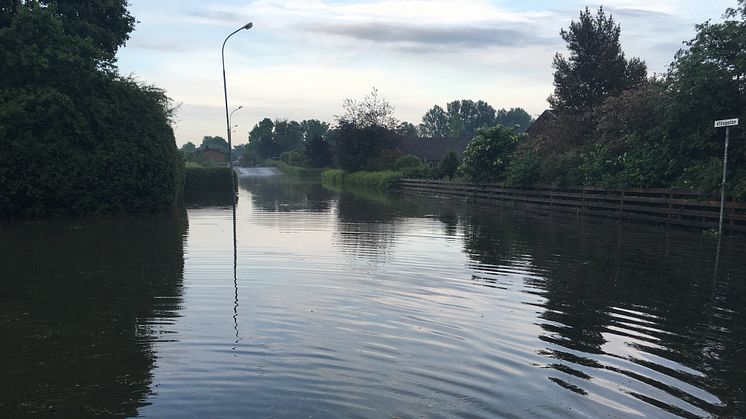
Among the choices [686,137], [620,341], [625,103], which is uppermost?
[625,103]

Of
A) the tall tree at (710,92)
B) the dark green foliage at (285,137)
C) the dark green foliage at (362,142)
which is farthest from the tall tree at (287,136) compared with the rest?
the tall tree at (710,92)

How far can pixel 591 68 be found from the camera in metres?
30.1

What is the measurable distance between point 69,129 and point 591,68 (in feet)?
77.4

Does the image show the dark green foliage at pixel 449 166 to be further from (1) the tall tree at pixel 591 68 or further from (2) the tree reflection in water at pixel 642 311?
(2) the tree reflection in water at pixel 642 311

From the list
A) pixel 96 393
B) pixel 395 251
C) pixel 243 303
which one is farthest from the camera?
pixel 395 251

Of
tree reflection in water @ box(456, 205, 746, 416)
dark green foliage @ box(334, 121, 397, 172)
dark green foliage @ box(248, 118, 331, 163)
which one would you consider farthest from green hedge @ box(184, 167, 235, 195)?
dark green foliage @ box(248, 118, 331, 163)

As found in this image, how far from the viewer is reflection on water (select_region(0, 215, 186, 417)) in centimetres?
489

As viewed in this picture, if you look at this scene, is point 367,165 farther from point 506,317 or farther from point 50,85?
point 506,317

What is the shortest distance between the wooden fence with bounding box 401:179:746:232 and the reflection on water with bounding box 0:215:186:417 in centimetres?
1466

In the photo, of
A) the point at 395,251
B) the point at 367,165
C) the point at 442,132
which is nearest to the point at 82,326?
the point at 395,251

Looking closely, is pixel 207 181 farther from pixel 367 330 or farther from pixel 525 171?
pixel 367 330

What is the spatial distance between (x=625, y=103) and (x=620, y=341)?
18821 mm

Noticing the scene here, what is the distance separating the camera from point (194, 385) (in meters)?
5.15

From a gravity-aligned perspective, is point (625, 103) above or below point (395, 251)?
above
